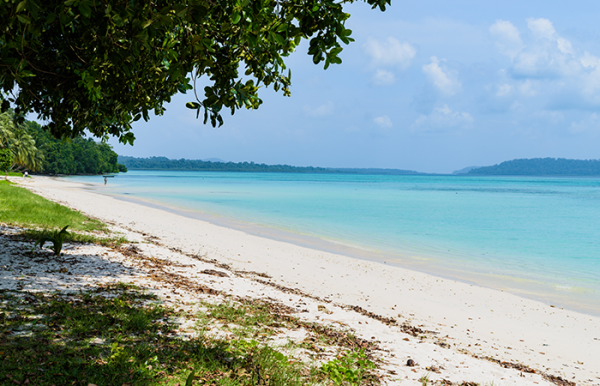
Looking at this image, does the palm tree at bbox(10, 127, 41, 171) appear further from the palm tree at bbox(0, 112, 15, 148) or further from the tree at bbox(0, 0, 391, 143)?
the tree at bbox(0, 0, 391, 143)

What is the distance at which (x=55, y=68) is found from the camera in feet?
20.7

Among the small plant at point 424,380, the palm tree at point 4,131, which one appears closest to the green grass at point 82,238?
the small plant at point 424,380

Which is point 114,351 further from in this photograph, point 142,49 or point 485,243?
point 485,243

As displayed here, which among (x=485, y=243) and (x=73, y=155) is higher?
(x=73, y=155)

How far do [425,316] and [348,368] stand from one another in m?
5.26

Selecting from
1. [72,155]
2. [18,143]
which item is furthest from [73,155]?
[18,143]

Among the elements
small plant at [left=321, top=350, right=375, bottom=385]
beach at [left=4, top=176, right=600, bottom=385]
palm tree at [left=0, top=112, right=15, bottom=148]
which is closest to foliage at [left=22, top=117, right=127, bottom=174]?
palm tree at [left=0, top=112, right=15, bottom=148]

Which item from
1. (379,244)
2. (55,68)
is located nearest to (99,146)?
(379,244)

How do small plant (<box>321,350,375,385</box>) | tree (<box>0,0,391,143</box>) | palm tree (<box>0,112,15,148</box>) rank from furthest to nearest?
palm tree (<box>0,112,15,148</box>), small plant (<box>321,350,375,385</box>), tree (<box>0,0,391,143</box>)

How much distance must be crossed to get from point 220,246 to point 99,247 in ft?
20.6

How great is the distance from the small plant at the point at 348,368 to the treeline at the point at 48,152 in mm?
64805

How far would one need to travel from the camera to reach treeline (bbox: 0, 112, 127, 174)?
66.8 meters

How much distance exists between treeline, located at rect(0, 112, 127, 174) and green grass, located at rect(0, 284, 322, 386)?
62.5m

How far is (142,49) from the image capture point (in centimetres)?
438
